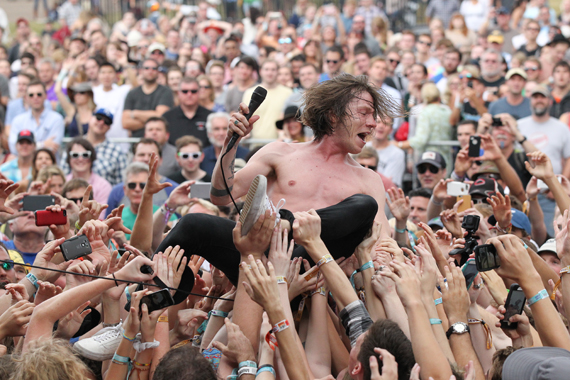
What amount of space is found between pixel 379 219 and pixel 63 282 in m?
2.03

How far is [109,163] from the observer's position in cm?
812

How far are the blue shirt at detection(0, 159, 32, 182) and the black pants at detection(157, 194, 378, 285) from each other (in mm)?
4757

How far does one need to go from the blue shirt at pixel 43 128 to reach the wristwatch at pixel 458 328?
6816mm

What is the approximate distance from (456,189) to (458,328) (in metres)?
2.32

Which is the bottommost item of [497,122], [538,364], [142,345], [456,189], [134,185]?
[134,185]

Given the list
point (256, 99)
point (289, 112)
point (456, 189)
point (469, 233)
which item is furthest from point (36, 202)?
point (289, 112)

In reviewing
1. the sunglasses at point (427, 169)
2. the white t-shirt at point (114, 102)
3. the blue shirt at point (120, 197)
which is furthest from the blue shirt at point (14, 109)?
the sunglasses at point (427, 169)

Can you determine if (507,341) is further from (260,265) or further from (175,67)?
(175,67)

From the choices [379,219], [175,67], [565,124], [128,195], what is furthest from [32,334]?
[175,67]

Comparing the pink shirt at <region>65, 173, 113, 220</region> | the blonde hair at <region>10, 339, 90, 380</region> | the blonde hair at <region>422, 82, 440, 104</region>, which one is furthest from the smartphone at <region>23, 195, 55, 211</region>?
the blonde hair at <region>422, 82, 440, 104</region>

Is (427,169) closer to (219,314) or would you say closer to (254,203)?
(219,314)

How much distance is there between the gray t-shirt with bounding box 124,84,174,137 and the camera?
936 cm

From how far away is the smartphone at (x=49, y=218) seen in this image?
14.4ft

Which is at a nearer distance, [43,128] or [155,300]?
[155,300]
